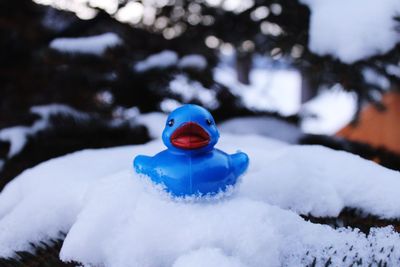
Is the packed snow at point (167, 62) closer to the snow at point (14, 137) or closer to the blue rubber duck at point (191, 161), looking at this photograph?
the snow at point (14, 137)

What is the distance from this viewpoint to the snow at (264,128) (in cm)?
126

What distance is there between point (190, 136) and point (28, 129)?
0.59 meters

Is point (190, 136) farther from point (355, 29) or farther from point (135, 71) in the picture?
point (135, 71)

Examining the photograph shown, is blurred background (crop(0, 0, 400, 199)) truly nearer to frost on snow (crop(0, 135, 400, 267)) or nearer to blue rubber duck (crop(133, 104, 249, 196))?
frost on snow (crop(0, 135, 400, 267))

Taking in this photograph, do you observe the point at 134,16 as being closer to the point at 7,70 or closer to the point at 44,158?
the point at 7,70

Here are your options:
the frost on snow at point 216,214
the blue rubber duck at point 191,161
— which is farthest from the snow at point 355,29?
the blue rubber duck at point 191,161

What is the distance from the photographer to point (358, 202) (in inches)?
25.2

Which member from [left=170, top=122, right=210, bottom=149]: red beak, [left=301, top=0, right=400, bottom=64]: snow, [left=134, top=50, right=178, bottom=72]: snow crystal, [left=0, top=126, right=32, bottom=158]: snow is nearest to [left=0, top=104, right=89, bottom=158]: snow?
[left=0, top=126, right=32, bottom=158]: snow

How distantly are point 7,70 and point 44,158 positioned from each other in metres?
0.38

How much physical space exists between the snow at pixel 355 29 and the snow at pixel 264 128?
47cm

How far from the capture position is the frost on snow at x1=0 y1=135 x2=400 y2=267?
50 cm

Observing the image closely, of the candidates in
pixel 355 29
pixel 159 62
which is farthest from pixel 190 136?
pixel 159 62

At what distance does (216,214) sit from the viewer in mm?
555

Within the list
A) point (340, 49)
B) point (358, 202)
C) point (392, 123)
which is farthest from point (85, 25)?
point (392, 123)
